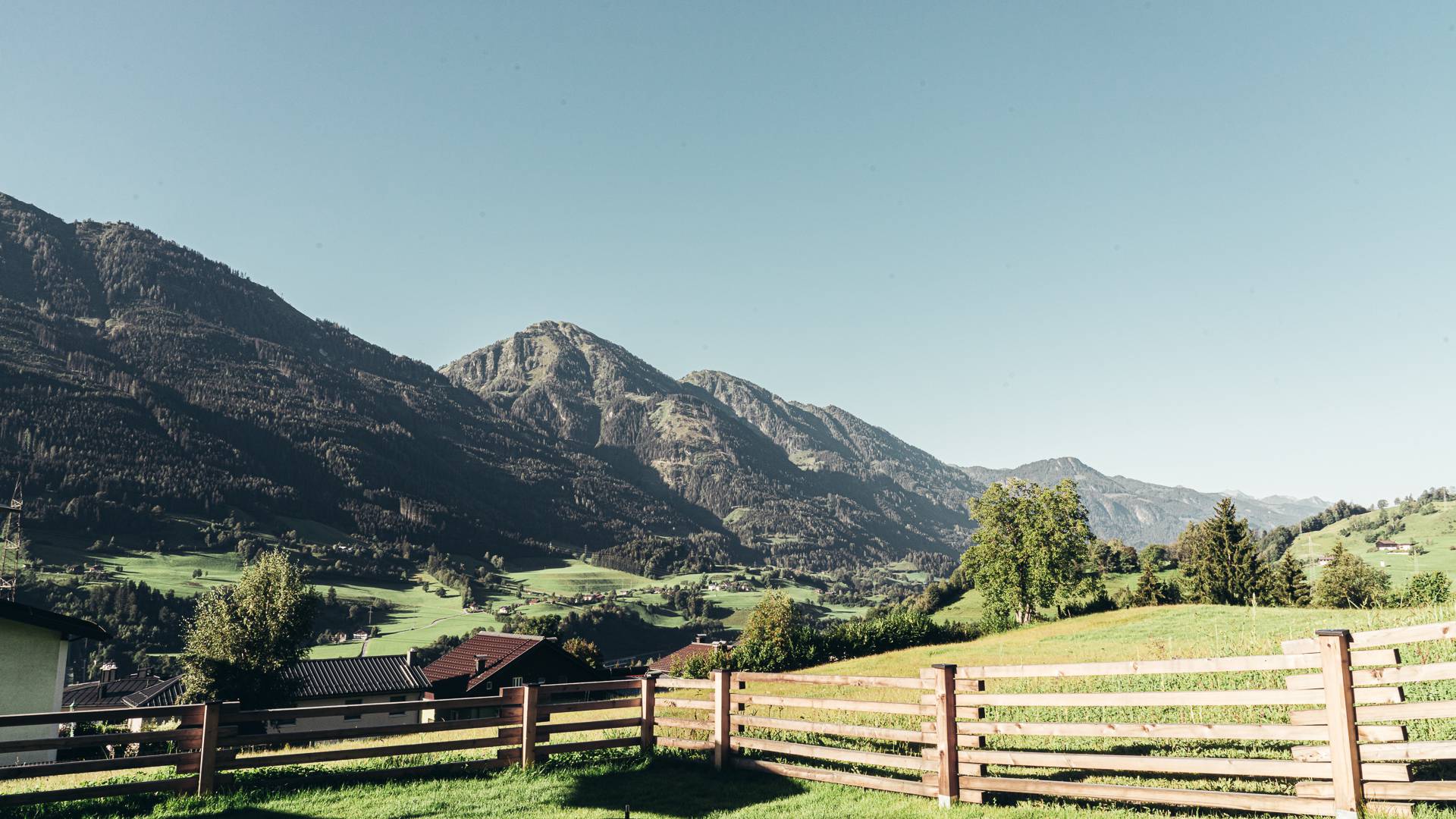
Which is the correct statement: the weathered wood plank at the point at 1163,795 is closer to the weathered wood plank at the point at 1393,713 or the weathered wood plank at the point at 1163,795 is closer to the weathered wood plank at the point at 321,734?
the weathered wood plank at the point at 1393,713

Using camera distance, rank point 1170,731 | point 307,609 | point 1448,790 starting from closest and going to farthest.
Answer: point 1448,790 < point 1170,731 < point 307,609

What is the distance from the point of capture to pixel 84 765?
9.39 metres

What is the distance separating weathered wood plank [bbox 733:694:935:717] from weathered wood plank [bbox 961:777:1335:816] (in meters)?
1.23

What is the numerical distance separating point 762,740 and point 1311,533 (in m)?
221

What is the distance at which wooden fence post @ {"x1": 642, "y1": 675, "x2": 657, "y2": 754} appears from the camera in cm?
1435

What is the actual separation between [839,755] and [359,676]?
78463mm

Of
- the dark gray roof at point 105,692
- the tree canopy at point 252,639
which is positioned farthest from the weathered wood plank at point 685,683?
the dark gray roof at point 105,692

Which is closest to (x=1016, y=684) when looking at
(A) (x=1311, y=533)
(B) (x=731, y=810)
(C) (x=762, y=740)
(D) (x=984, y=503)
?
(C) (x=762, y=740)

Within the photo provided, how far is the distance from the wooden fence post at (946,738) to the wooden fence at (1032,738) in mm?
22

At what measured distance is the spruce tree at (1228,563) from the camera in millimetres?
70938

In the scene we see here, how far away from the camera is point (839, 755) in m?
11.6

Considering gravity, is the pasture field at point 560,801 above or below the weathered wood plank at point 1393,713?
below

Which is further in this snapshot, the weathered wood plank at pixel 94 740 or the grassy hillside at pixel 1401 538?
the grassy hillside at pixel 1401 538

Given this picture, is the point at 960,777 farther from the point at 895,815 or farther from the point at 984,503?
the point at 984,503
